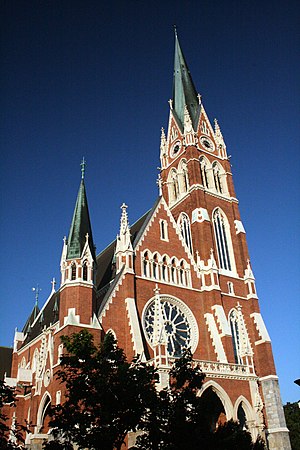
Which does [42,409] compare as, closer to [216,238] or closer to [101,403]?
[101,403]

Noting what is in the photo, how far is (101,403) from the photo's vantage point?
17.1 meters

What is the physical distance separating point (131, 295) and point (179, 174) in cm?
1675

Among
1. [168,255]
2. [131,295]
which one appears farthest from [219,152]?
[131,295]

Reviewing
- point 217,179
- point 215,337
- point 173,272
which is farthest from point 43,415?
point 217,179

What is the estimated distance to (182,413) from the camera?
57.5 ft

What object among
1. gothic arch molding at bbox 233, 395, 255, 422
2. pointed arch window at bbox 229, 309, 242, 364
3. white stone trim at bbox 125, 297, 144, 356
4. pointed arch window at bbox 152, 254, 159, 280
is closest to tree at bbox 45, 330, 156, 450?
white stone trim at bbox 125, 297, 144, 356

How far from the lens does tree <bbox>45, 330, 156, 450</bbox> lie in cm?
1633

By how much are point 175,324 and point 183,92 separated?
88.6 feet

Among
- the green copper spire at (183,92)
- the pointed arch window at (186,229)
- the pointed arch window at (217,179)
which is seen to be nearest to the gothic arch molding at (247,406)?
the pointed arch window at (186,229)

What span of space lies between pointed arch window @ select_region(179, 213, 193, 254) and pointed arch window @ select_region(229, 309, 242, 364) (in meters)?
6.26

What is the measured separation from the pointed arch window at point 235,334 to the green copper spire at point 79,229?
1230 cm

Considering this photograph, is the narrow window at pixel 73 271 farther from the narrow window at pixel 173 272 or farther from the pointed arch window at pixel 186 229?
the pointed arch window at pixel 186 229

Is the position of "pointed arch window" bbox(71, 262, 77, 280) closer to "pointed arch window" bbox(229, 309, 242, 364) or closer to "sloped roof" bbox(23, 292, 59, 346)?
"sloped roof" bbox(23, 292, 59, 346)

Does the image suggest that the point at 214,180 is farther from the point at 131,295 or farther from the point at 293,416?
the point at 293,416
